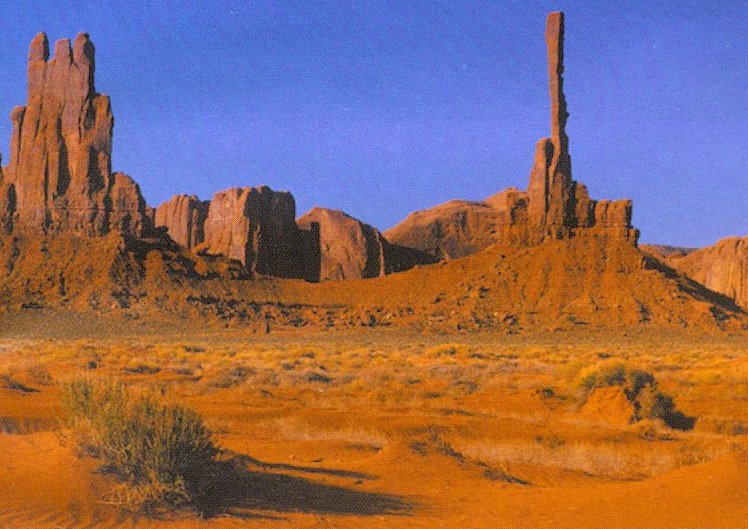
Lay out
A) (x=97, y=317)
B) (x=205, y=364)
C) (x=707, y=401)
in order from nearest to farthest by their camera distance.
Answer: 1. (x=707, y=401)
2. (x=205, y=364)
3. (x=97, y=317)

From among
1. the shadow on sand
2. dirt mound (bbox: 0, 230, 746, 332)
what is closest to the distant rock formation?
dirt mound (bbox: 0, 230, 746, 332)

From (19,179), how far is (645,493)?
269ft

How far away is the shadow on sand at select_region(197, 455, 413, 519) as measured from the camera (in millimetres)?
7941

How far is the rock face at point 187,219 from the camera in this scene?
111m

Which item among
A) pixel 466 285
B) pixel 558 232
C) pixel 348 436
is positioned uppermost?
pixel 558 232

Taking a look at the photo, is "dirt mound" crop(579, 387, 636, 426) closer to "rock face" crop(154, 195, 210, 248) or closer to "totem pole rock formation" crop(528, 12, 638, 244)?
"totem pole rock formation" crop(528, 12, 638, 244)

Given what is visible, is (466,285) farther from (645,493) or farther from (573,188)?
(645,493)

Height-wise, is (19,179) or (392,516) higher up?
(19,179)

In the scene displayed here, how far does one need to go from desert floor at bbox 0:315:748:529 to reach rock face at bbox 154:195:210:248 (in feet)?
275

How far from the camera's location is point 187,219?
11194cm

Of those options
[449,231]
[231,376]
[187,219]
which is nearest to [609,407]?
[231,376]

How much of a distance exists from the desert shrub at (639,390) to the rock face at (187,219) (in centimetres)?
9462

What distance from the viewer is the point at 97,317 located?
6294 cm

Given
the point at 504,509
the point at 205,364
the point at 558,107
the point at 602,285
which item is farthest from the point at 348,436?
the point at 558,107
